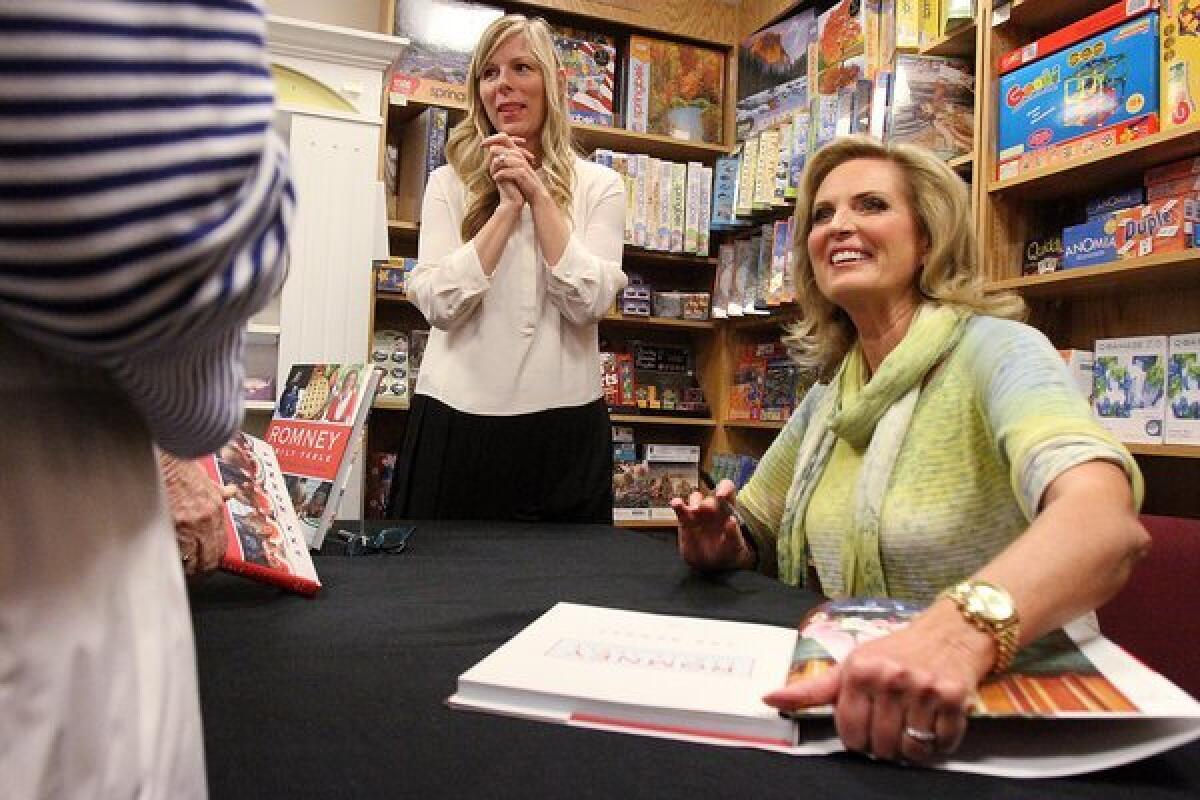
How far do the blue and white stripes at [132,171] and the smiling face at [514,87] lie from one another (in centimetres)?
158

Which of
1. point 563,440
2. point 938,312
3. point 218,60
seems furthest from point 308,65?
point 218,60

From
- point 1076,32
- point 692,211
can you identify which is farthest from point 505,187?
point 692,211

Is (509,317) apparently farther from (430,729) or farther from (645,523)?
(645,523)

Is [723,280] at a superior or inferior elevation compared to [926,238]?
superior

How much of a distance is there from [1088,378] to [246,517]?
6.09 ft

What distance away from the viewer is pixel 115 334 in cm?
29

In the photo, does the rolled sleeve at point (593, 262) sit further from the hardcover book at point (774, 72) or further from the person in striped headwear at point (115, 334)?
the hardcover book at point (774, 72)

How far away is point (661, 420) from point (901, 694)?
9.88 ft

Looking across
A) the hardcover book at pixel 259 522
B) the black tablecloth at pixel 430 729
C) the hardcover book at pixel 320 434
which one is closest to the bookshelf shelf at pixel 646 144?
the hardcover book at pixel 320 434

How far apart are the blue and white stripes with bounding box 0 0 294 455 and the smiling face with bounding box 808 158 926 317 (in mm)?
1169

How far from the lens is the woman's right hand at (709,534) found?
1.21 metres

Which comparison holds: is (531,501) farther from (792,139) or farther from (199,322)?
(792,139)

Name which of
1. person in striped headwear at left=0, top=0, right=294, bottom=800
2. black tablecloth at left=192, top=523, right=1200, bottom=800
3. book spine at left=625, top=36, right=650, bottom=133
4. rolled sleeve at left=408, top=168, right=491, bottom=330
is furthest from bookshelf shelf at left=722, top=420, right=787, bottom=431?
person in striped headwear at left=0, top=0, right=294, bottom=800

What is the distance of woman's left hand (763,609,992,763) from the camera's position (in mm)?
530
